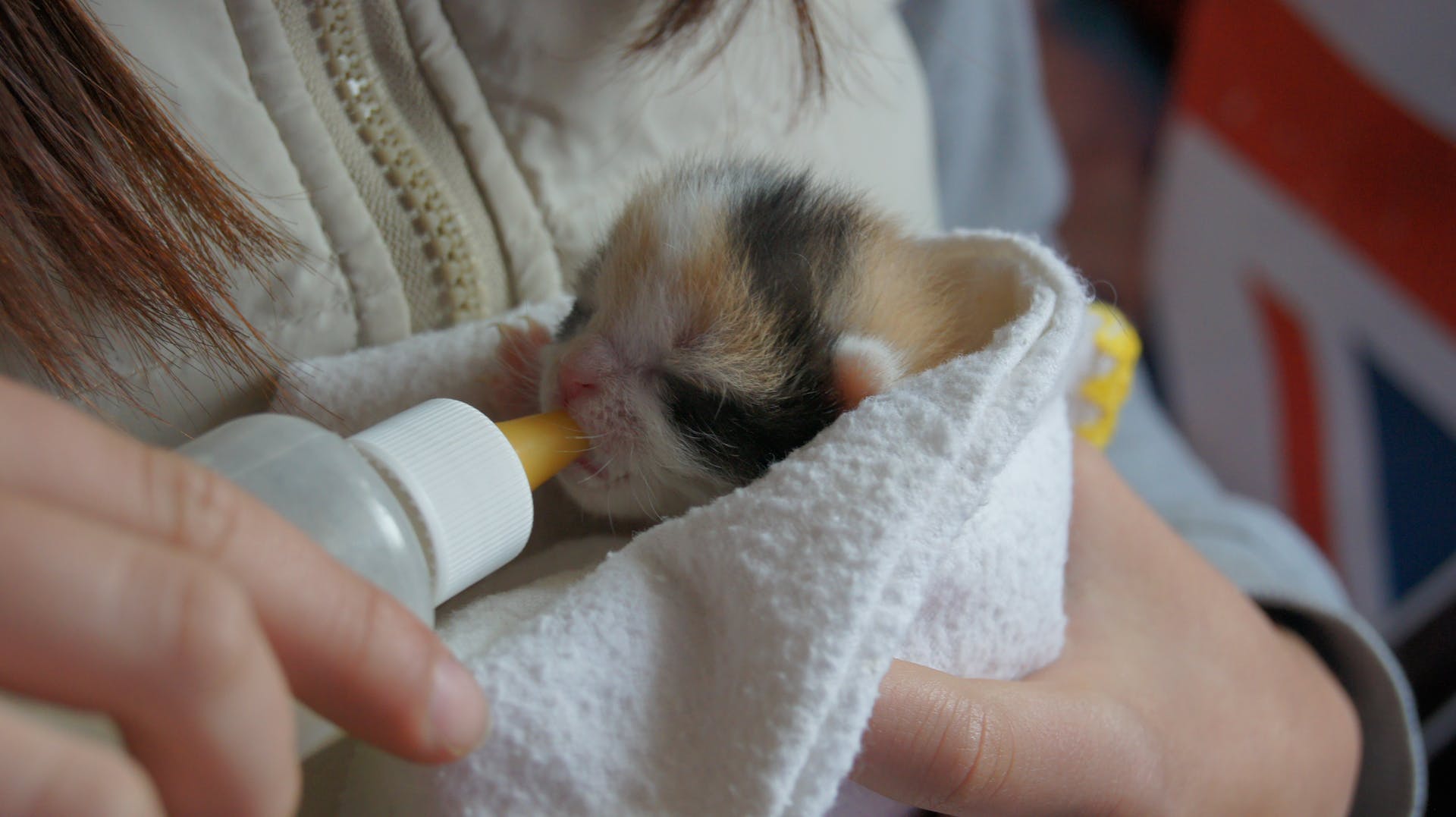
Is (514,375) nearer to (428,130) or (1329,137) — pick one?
(428,130)

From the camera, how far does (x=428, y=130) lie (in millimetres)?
564

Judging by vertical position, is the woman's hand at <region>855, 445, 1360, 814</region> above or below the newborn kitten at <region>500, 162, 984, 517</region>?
below

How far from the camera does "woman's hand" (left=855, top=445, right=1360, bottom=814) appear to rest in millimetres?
396

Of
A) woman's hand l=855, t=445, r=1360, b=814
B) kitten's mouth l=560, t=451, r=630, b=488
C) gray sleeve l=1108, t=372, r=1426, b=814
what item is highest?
kitten's mouth l=560, t=451, r=630, b=488

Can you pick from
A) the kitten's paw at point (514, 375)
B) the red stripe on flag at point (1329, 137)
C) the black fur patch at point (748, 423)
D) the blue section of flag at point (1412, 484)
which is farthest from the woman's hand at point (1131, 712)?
the red stripe on flag at point (1329, 137)

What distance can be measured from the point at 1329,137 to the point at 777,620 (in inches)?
59.8

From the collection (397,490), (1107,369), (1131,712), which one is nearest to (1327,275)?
(1107,369)

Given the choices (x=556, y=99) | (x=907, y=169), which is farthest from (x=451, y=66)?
(x=907, y=169)

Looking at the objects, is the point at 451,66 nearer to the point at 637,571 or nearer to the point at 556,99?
the point at 556,99

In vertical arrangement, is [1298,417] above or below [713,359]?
below

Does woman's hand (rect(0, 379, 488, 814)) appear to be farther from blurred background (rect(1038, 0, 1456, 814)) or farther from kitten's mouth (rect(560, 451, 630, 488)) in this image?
blurred background (rect(1038, 0, 1456, 814))

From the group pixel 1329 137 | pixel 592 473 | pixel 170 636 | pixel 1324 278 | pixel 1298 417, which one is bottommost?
pixel 1298 417

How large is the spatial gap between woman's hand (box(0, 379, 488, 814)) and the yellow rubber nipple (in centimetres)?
17

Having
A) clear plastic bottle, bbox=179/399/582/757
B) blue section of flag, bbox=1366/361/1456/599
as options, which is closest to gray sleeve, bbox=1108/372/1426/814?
blue section of flag, bbox=1366/361/1456/599
